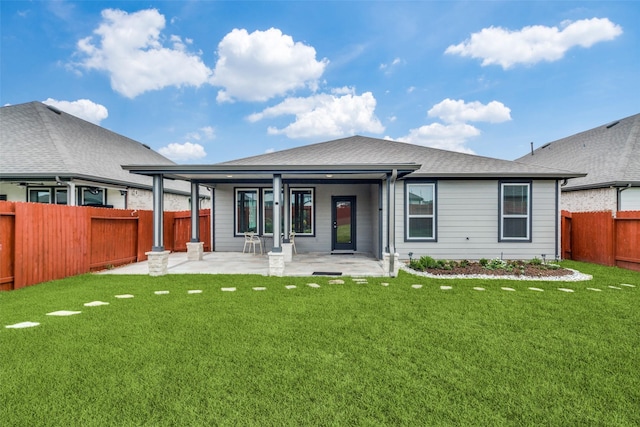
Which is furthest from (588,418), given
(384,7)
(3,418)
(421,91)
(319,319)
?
(421,91)

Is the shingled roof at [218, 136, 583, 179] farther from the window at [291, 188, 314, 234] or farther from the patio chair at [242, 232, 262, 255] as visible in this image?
the patio chair at [242, 232, 262, 255]

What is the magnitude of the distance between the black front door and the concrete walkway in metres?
0.90

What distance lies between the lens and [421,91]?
14.7 metres

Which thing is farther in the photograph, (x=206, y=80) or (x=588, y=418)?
(x=206, y=80)

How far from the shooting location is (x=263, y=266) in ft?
27.7

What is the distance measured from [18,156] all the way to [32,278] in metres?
7.11

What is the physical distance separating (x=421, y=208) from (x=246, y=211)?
20.9ft

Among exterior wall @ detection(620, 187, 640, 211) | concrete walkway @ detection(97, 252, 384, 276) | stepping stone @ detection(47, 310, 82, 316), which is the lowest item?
concrete walkway @ detection(97, 252, 384, 276)

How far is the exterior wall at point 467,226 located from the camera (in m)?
9.22

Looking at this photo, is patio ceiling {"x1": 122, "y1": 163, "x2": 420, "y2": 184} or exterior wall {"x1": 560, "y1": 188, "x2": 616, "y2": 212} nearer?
patio ceiling {"x1": 122, "y1": 163, "x2": 420, "y2": 184}

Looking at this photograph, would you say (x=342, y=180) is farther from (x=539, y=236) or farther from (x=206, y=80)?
(x=206, y=80)

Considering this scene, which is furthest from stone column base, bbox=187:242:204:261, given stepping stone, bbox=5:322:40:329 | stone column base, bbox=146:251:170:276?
stepping stone, bbox=5:322:40:329

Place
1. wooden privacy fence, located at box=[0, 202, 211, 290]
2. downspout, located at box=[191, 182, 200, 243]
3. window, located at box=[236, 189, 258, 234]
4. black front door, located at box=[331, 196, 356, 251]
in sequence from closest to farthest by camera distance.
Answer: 1. wooden privacy fence, located at box=[0, 202, 211, 290]
2. downspout, located at box=[191, 182, 200, 243]
3. black front door, located at box=[331, 196, 356, 251]
4. window, located at box=[236, 189, 258, 234]

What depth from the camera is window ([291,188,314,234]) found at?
11.3m
